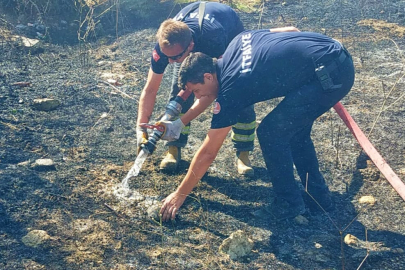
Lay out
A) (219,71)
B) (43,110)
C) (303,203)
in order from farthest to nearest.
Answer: (43,110), (303,203), (219,71)

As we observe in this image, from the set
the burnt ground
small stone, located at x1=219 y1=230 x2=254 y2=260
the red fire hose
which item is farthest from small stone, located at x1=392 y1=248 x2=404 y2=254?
small stone, located at x1=219 y1=230 x2=254 y2=260

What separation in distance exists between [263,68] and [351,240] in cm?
146

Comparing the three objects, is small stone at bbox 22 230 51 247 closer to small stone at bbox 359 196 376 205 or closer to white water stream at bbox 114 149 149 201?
white water stream at bbox 114 149 149 201

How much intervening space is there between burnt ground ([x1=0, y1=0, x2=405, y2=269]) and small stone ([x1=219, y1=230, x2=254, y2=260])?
0.20ft

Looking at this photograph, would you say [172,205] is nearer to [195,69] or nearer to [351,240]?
[195,69]

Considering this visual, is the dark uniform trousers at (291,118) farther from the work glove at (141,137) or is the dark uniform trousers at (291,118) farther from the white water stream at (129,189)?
the white water stream at (129,189)

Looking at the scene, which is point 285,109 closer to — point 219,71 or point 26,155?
point 219,71

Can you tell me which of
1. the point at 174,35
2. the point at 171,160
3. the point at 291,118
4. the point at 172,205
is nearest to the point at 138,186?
the point at 171,160

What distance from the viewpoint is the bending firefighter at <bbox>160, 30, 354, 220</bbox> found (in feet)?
11.0

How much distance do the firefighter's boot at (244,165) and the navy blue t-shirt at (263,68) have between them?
1.09m

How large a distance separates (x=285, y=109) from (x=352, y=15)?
5.35m

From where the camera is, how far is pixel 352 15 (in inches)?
321

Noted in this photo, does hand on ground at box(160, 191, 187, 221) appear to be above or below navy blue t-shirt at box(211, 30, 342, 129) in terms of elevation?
below

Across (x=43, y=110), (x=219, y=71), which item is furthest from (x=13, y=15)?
(x=219, y=71)
